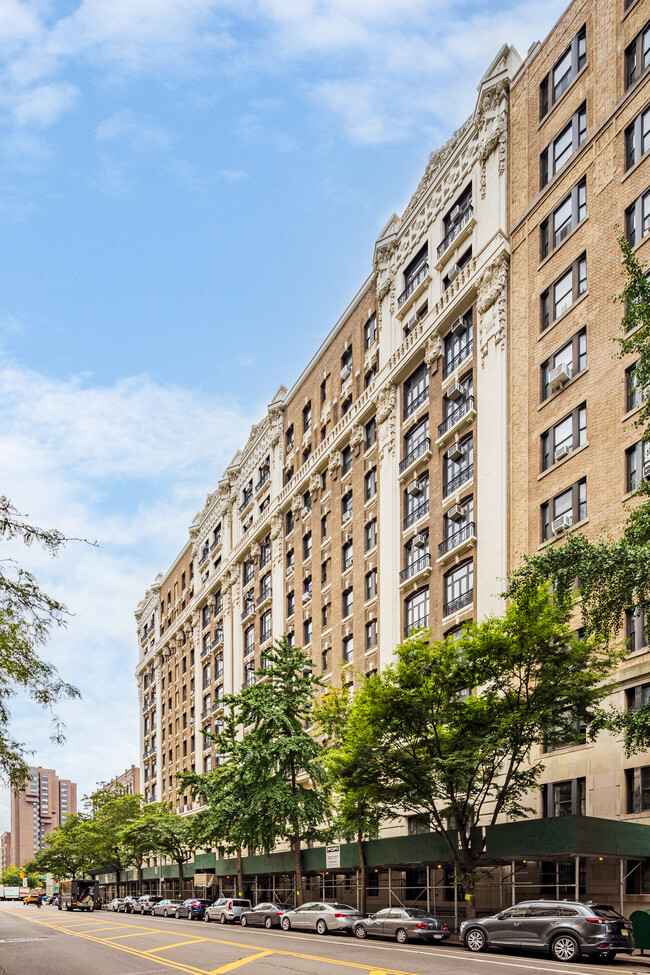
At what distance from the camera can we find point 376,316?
5272cm

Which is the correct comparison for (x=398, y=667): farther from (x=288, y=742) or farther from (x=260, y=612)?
(x=260, y=612)

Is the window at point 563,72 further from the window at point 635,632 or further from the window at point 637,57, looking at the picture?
the window at point 635,632

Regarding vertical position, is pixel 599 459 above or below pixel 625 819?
above

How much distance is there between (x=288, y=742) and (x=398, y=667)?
43.4 ft

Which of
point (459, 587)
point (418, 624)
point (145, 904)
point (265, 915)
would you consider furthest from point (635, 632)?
point (145, 904)

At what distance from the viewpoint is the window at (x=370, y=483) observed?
51375 millimetres

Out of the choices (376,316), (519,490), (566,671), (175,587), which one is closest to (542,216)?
(519,490)

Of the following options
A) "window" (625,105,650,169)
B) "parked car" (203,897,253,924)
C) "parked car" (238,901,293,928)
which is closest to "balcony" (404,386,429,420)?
"window" (625,105,650,169)

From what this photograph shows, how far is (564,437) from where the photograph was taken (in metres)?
35.1

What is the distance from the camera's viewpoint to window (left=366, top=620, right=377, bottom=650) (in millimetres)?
49125

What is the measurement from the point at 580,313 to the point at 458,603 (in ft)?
43.1

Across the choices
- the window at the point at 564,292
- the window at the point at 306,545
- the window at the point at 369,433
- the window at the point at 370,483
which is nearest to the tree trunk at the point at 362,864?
the window at the point at 370,483

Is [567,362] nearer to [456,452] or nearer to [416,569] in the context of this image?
[456,452]

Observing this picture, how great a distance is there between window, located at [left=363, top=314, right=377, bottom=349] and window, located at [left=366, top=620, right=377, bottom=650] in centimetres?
1564
